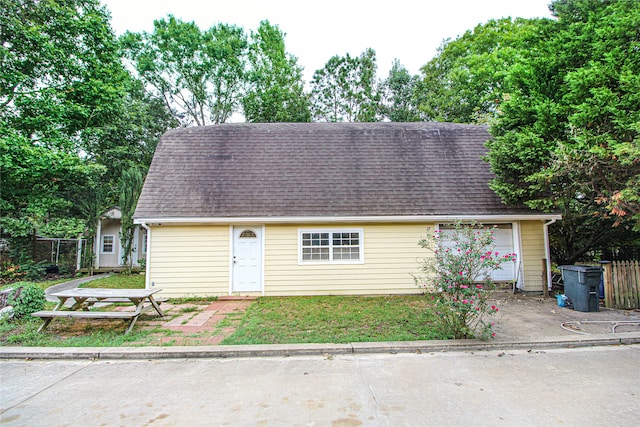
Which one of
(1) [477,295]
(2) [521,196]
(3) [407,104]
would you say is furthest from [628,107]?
(3) [407,104]

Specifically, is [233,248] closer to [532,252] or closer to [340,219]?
[340,219]

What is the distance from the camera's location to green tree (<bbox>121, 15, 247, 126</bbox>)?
25000 millimetres

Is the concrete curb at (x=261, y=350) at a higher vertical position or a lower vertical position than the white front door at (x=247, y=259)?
lower

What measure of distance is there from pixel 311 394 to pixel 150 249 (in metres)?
7.63

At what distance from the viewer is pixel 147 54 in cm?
2509

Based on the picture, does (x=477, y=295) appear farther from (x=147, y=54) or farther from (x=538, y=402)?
(x=147, y=54)

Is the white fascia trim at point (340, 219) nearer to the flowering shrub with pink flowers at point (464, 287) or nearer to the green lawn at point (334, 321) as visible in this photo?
the green lawn at point (334, 321)

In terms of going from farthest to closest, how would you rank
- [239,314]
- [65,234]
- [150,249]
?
[65,234], [150,249], [239,314]

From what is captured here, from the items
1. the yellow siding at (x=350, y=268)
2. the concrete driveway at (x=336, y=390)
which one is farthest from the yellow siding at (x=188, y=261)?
the concrete driveway at (x=336, y=390)

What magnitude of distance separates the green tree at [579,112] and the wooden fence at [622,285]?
113 cm

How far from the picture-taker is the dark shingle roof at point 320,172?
9.80 meters

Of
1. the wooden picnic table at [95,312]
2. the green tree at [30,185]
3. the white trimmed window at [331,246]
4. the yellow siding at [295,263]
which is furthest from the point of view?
the green tree at [30,185]

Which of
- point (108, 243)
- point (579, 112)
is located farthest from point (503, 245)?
point (108, 243)

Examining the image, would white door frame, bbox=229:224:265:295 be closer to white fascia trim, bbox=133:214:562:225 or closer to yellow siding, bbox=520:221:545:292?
white fascia trim, bbox=133:214:562:225
